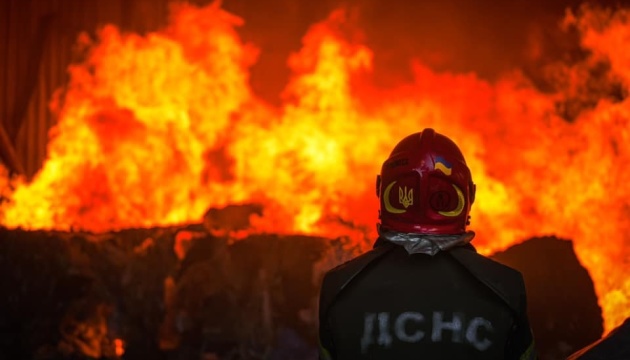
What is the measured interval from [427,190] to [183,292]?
151 inches

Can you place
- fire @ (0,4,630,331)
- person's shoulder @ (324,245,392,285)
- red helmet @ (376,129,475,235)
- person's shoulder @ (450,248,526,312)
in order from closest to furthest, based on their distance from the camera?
person's shoulder @ (450,248,526,312), person's shoulder @ (324,245,392,285), red helmet @ (376,129,475,235), fire @ (0,4,630,331)

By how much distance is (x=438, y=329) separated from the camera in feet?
7.29

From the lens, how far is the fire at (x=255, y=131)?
8727 mm

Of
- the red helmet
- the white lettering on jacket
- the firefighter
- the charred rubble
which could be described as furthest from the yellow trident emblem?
the charred rubble

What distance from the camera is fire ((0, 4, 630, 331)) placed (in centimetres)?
873

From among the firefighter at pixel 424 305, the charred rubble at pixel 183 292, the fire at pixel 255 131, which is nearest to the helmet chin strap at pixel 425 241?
the firefighter at pixel 424 305

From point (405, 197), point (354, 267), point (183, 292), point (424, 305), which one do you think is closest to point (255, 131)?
point (183, 292)

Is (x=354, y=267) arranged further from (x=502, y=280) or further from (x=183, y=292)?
(x=183, y=292)

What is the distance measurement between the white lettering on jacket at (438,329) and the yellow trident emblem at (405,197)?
1.39 feet

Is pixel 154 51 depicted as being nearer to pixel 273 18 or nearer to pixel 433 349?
pixel 273 18

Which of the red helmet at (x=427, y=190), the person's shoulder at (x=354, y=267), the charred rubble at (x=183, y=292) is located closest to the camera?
the person's shoulder at (x=354, y=267)

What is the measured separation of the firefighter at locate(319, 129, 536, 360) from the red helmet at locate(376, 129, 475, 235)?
81 mm

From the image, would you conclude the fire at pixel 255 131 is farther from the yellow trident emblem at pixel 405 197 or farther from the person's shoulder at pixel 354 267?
the person's shoulder at pixel 354 267

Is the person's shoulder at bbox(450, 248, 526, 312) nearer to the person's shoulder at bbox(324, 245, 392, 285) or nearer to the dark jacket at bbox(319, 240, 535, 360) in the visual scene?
the dark jacket at bbox(319, 240, 535, 360)
